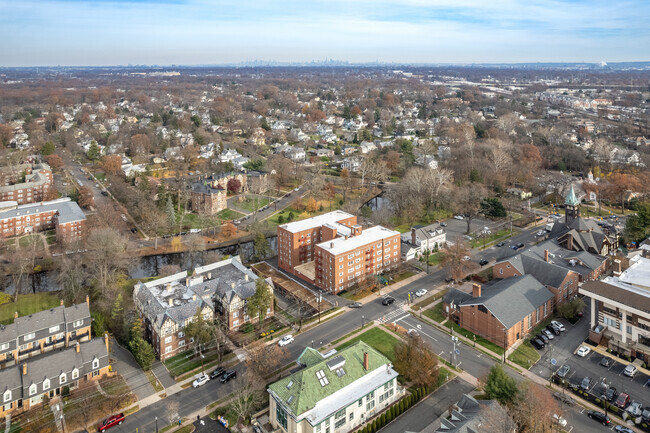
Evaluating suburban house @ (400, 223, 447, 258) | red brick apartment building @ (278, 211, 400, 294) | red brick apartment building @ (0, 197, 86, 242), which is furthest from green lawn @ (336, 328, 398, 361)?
red brick apartment building @ (0, 197, 86, 242)

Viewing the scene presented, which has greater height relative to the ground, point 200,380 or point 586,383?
point 586,383

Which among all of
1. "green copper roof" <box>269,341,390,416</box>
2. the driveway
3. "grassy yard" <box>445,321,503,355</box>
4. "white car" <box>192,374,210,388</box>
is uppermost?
"green copper roof" <box>269,341,390,416</box>

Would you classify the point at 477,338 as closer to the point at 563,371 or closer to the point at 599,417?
the point at 563,371

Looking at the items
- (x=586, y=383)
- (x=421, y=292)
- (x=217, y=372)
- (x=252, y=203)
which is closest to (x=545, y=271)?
(x=421, y=292)

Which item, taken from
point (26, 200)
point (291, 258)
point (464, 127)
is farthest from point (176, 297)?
point (464, 127)

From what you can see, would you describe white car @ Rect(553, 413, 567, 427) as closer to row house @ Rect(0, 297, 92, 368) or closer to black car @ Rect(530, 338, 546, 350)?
black car @ Rect(530, 338, 546, 350)

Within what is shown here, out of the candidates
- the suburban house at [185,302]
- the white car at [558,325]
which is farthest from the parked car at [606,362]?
the suburban house at [185,302]

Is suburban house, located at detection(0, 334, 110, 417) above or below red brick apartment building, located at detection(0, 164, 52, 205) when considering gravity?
below

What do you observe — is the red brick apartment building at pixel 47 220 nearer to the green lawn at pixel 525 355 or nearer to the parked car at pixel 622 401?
the green lawn at pixel 525 355

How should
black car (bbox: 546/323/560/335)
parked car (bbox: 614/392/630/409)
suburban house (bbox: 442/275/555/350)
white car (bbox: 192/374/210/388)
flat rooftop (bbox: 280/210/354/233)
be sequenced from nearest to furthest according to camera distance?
parked car (bbox: 614/392/630/409) → white car (bbox: 192/374/210/388) → suburban house (bbox: 442/275/555/350) → black car (bbox: 546/323/560/335) → flat rooftop (bbox: 280/210/354/233)
